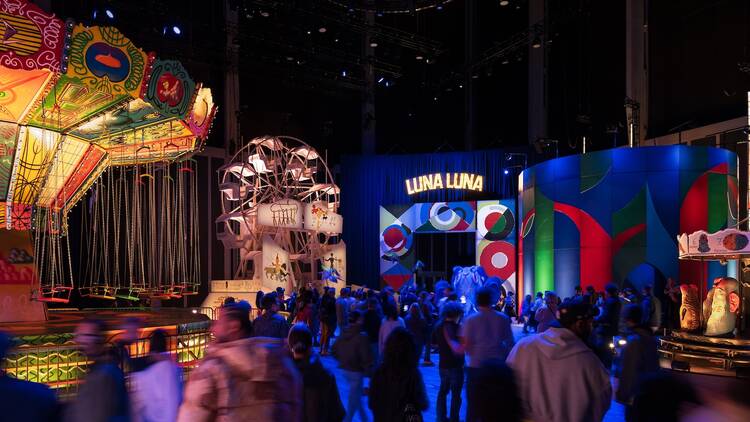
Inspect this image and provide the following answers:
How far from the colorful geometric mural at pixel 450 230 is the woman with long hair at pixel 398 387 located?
20.9 metres

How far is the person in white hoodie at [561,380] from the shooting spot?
372cm

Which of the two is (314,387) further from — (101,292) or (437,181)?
(437,181)

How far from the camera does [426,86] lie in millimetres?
28062

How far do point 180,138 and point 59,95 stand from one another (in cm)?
314

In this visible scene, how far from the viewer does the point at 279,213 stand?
20.3m

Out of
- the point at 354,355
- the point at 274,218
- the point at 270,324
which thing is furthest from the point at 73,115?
the point at 274,218

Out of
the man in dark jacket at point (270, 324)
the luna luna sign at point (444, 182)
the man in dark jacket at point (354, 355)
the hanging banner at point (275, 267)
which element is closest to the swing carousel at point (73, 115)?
the man in dark jacket at point (270, 324)

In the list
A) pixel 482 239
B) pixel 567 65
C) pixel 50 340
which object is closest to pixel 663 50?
pixel 567 65

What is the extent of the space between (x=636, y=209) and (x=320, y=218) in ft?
29.6

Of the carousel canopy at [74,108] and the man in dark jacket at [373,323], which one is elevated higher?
the carousel canopy at [74,108]

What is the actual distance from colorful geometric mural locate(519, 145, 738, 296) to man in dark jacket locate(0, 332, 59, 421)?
15.5 m

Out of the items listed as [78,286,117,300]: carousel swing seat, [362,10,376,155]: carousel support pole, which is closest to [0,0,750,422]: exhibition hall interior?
[362,10,376,155]: carousel support pole

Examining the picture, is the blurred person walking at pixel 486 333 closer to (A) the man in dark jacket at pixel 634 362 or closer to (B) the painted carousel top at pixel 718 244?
(A) the man in dark jacket at pixel 634 362

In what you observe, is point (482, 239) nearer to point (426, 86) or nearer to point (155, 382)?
point (426, 86)
